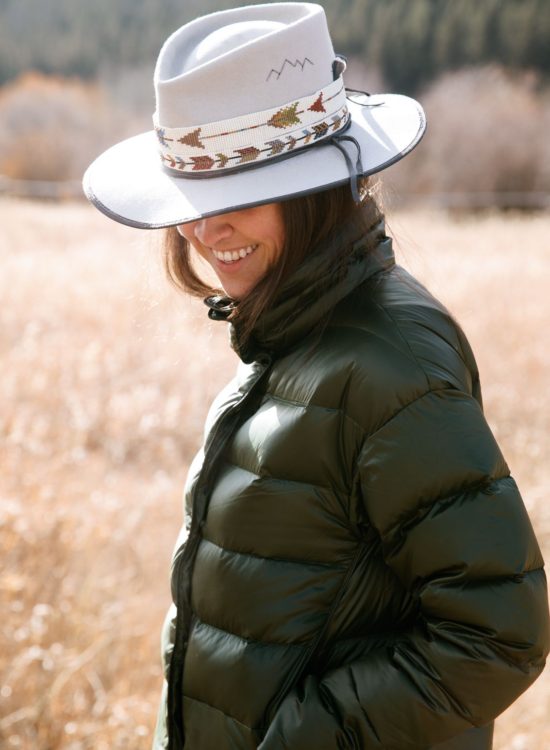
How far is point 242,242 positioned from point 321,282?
16 cm

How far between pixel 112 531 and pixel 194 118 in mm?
2602

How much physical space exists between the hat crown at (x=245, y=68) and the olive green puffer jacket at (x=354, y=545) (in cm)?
29

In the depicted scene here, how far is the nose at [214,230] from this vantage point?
1438 millimetres

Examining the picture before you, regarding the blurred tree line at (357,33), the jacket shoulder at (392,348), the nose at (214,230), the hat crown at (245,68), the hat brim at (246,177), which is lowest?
the blurred tree line at (357,33)

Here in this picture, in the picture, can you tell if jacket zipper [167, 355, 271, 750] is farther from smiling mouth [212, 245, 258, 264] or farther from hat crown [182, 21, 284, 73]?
hat crown [182, 21, 284, 73]

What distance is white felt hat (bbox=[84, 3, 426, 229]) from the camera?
139 cm

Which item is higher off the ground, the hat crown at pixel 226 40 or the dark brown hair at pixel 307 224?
the hat crown at pixel 226 40

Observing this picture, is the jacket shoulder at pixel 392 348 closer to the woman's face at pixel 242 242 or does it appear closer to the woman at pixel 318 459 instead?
the woman at pixel 318 459

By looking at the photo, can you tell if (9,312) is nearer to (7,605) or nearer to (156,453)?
(156,453)

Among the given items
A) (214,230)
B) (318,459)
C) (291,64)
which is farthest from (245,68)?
(318,459)

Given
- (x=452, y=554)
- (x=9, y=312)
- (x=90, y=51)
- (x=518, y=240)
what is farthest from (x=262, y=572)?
(x=90, y=51)

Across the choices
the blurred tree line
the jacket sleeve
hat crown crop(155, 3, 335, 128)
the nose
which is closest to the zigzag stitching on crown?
hat crown crop(155, 3, 335, 128)

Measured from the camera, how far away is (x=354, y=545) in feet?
4.47

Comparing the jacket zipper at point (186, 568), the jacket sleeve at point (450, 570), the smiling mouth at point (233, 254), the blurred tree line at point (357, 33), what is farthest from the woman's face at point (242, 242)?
the blurred tree line at point (357, 33)
